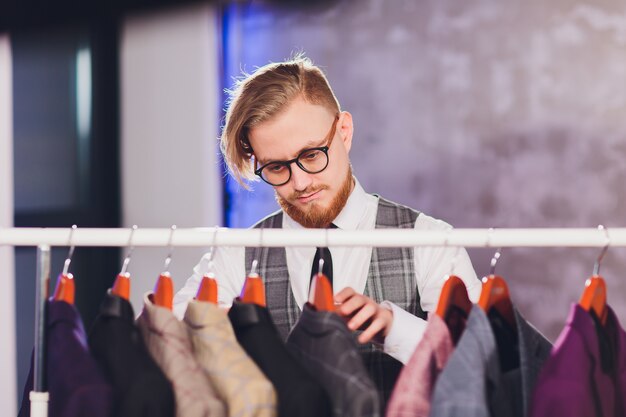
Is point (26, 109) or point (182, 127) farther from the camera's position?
point (182, 127)

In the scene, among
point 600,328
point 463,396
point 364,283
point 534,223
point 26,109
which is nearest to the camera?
point 463,396

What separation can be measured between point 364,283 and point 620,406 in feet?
2.75

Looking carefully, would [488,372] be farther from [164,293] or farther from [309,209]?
[309,209]

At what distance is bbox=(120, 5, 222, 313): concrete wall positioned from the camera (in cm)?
373

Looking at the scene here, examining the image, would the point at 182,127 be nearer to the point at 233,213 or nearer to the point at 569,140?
the point at 233,213

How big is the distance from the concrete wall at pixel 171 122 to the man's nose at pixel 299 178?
195cm

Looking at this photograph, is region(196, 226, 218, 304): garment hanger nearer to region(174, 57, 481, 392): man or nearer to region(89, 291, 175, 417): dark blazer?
region(89, 291, 175, 417): dark blazer

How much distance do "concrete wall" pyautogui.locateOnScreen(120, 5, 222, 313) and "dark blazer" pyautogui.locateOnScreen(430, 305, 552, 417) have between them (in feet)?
8.44

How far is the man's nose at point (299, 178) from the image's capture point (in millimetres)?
1816

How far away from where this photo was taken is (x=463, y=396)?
3.58 feet

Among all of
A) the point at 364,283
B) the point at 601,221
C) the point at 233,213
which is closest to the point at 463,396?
the point at 364,283

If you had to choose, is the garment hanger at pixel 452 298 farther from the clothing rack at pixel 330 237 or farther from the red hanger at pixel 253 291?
the red hanger at pixel 253 291

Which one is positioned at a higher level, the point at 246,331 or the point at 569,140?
the point at 569,140

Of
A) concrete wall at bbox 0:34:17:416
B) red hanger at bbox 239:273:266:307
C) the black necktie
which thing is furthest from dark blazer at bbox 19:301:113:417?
concrete wall at bbox 0:34:17:416
